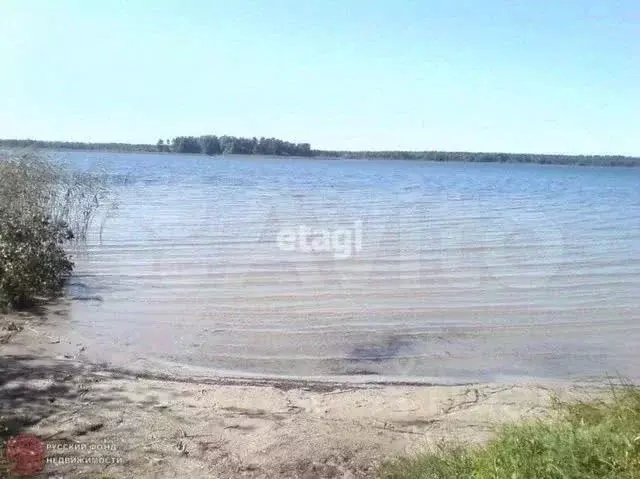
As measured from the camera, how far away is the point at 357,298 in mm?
11625

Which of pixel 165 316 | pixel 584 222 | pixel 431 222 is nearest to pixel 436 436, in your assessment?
pixel 165 316

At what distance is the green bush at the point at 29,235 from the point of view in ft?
32.3

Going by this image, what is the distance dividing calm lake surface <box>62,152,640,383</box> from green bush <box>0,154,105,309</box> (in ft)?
2.12

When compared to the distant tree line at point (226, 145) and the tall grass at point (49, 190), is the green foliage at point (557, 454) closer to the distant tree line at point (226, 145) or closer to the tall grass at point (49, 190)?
the tall grass at point (49, 190)

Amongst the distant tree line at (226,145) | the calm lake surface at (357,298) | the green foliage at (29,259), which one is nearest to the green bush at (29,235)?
the green foliage at (29,259)

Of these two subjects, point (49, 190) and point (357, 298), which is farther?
point (49, 190)

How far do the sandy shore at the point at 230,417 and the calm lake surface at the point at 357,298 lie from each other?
2.53 feet

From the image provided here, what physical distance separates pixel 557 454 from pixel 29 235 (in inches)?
358

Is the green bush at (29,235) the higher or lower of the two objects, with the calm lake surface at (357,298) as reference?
higher

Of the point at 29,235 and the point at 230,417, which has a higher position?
the point at 29,235

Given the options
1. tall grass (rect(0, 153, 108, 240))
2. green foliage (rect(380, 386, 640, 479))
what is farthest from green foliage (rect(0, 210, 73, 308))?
green foliage (rect(380, 386, 640, 479))

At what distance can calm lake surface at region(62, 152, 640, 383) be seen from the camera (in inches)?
340

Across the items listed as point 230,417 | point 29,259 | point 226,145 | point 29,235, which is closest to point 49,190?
point 29,235

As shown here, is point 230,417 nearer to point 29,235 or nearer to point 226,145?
point 29,235
